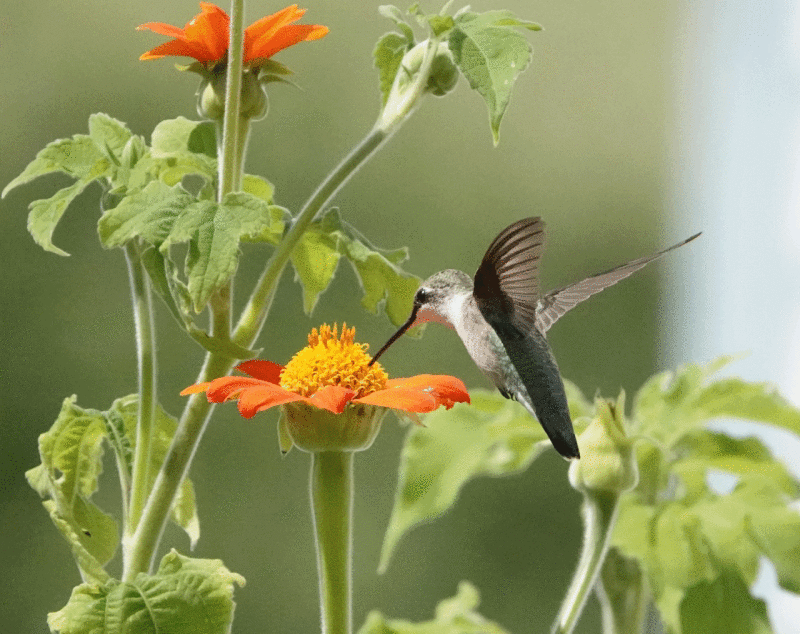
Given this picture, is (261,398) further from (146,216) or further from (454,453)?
(454,453)

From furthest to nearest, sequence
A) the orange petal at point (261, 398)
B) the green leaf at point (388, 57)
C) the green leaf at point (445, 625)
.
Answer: the green leaf at point (445, 625), the green leaf at point (388, 57), the orange petal at point (261, 398)

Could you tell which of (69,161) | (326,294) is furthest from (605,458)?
(326,294)

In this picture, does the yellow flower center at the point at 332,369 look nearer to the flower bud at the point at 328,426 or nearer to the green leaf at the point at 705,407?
the flower bud at the point at 328,426

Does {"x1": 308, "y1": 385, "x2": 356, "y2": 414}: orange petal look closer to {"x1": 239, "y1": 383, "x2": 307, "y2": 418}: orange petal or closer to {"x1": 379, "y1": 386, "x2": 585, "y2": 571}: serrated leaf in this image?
{"x1": 239, "y1": 383, "x2": 307, "y2": 418}: orange petal

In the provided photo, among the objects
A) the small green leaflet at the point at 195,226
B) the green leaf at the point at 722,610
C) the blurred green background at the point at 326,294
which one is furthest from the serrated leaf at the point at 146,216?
the blurred green background at the point at 326,294

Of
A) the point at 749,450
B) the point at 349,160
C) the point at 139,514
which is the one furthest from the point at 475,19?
the point at 749,450

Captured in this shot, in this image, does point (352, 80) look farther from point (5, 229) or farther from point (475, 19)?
point (475, 19)
